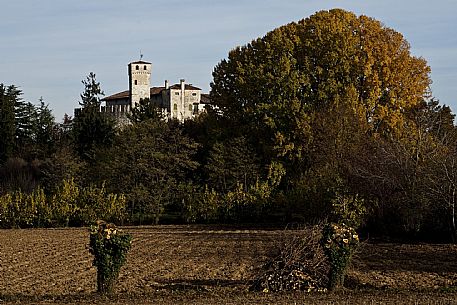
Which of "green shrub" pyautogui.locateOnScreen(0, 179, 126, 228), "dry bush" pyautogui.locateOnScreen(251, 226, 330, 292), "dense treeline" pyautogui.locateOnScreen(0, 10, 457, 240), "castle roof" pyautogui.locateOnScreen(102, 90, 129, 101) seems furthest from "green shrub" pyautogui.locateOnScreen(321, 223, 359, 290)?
"castle roof" pyautogui.locateOnScreen(102, 90, 129, 101)

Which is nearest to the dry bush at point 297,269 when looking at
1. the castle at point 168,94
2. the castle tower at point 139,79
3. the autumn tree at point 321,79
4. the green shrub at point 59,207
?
the autumn tree at point 321,79

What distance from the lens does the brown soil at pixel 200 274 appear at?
679 inches

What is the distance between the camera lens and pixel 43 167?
68000 millimetres

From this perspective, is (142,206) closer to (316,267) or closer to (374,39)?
(374,39)

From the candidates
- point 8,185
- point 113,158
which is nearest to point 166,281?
point 113,158

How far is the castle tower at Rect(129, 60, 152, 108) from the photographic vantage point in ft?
362

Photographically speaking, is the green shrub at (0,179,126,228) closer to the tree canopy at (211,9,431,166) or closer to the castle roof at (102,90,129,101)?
the tree canopy at (211,9,431,166)

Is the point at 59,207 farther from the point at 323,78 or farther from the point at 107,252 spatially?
the point at 107,252

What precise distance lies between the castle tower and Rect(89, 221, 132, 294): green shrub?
92114 mm

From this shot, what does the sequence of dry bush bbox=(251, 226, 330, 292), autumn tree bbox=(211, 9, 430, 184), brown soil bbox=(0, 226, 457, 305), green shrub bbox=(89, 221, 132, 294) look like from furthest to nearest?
autumn tree bbox=(211, 9, 430, 184) → dry bush bbox=(251, 226, 330, 292) → green shrub bbox=(89, 221, 132, 294) → brown soil bbox=(0, 226, 457, 305)

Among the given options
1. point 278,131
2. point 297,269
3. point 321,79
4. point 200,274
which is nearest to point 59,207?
point 278,131

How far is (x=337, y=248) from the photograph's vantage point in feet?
62.7

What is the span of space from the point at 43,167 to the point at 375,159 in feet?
123

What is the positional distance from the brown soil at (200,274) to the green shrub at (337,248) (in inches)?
19.5
